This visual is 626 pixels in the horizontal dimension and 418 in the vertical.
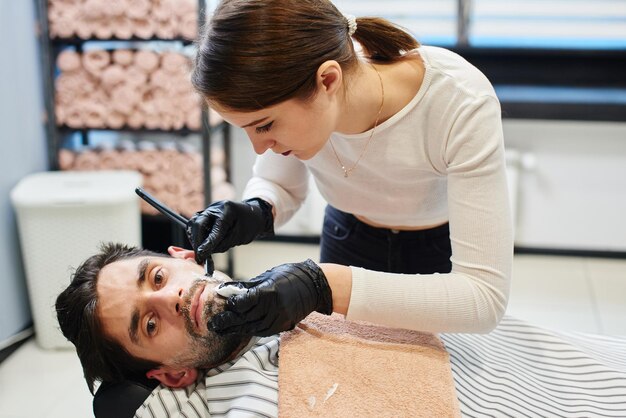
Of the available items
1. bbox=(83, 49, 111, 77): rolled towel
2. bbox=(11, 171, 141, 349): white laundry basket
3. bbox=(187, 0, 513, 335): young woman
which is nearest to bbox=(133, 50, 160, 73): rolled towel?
bbox=(83, 49, 111, 77): rolled towel

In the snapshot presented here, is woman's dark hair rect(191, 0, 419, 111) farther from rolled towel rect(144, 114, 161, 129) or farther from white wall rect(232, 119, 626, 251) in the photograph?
white wall rect(232, 119, 626, 251)

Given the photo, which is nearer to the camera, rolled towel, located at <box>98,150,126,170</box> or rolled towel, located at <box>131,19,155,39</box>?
rolled towel, located at <box>131,19,155,39</box>

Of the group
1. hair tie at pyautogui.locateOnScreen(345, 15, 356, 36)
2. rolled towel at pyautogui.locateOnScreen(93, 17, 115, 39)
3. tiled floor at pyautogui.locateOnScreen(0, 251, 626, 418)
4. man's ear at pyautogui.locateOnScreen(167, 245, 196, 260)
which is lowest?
tiled floor at pyautogui.locateOnScreen(0, 251, 626, 418)

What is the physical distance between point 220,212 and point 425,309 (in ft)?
1.57

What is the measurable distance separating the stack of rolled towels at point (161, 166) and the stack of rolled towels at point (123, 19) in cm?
47

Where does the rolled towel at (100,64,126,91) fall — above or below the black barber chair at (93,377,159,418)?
above

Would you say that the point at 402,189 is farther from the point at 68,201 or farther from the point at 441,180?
the point at 68,201

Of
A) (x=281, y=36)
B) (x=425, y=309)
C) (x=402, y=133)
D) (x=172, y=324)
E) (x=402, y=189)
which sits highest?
(x=281, y=36)

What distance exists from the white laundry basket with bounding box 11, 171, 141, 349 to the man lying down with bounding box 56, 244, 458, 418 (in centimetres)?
117

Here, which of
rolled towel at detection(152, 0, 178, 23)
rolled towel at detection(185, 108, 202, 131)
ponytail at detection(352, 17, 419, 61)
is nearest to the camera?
ponytail at detection(352, 17, 419, 61)

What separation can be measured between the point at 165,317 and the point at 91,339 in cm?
16

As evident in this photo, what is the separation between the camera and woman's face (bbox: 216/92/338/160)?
123 centimetres

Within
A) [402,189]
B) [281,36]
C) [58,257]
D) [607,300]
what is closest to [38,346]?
[58,257]

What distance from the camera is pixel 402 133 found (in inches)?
54.6
